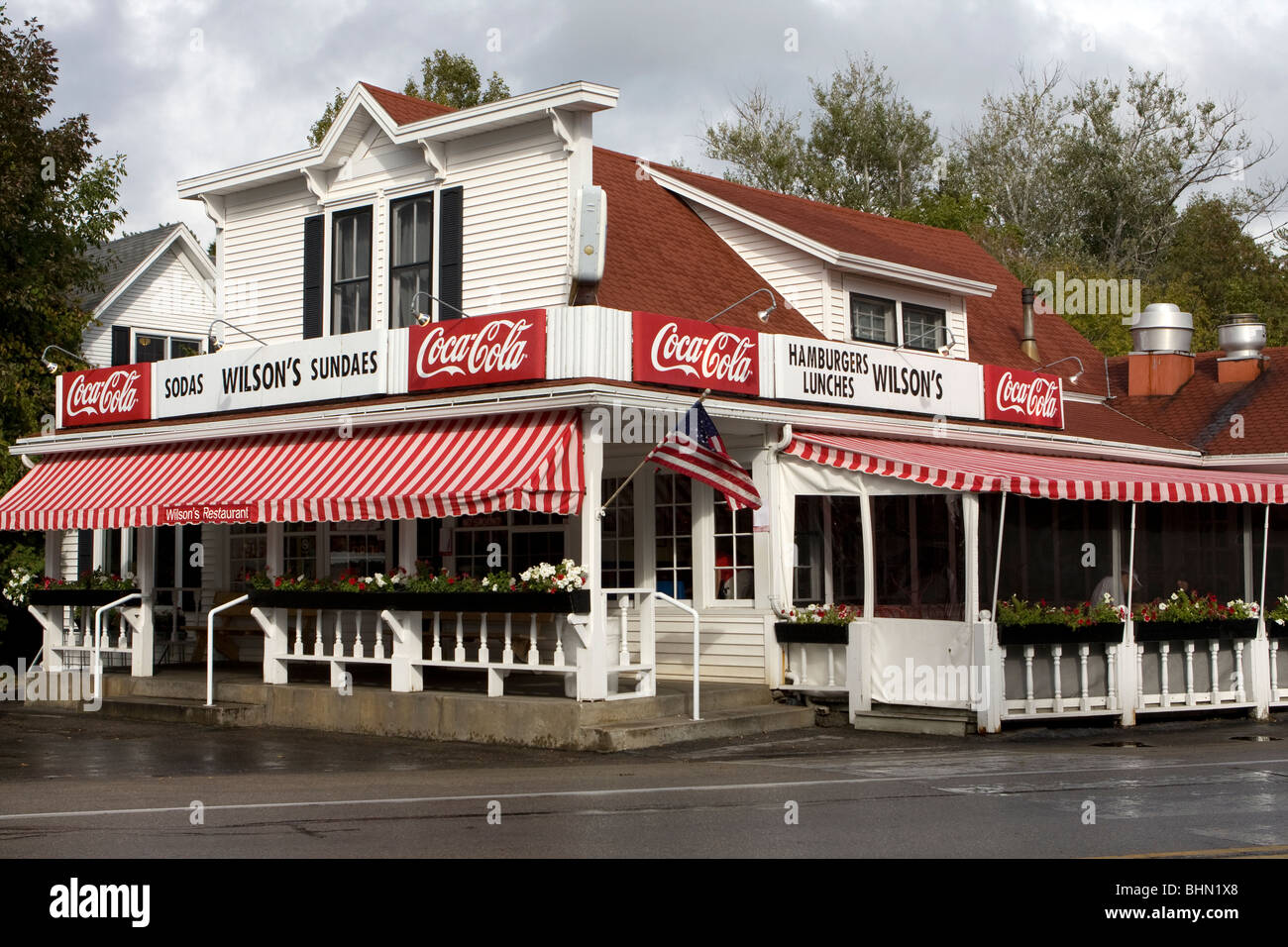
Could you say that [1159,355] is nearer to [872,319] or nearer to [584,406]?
[872,319]

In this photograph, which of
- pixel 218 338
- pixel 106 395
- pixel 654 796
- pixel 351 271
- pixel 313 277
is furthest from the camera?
pixel 218 338

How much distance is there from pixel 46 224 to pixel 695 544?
15211mm

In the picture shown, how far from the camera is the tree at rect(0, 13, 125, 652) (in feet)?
80.1

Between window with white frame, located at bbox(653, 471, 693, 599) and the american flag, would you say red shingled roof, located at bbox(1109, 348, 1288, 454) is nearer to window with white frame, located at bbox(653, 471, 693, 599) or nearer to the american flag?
window with white frame, located at bbox(653, 471, 693, 599)

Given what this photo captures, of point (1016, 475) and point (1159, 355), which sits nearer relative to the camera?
point (1016, 475)

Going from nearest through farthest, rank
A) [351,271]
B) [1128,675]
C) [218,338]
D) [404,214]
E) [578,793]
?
[578,793]
[1128,675]
[404,214]
[351,271]
[218,338]

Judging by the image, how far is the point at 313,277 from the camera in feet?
64.5

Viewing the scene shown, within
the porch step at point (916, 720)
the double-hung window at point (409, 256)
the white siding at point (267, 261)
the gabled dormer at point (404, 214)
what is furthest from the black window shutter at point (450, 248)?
the porch step at point (916, 720)

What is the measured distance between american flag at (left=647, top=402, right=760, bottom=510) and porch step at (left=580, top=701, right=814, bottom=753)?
2.39 meters

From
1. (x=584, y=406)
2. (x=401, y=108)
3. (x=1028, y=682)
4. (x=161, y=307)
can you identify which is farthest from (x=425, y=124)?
(x=161, y=307)

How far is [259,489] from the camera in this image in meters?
17.2

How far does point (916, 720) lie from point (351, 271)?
9.27 m
